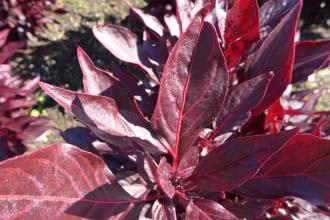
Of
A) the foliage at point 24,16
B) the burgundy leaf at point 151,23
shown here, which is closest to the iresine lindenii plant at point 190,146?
the burgundy leaf at point 151,23

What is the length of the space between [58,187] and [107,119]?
0.67 ft

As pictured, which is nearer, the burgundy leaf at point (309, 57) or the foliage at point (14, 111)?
the burgundy leaf at point (309, 57)

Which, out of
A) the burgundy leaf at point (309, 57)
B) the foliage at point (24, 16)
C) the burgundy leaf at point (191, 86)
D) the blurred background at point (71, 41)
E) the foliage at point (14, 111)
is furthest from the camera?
the foliage at point (24, 16)

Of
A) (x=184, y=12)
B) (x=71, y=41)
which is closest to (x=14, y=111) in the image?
(x=71, y=41)

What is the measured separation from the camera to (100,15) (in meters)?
4.30

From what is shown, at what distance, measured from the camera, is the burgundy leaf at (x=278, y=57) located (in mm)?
970

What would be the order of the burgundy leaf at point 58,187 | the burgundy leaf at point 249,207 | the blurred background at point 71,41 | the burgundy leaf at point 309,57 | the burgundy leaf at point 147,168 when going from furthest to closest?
the blurred background at point 71,41, the burgundy leaf at point 309,57, the burgundy leaf at point 249,207, the burgundy leaf at point 147,168, the burgundy leaf at point 58,187

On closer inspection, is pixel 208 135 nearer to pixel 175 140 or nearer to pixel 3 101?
pixel 175 140

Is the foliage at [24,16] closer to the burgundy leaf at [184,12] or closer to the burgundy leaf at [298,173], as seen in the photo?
the burgundy leaf at [184,12]

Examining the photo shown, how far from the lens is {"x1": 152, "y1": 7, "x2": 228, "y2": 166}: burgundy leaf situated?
780 mm

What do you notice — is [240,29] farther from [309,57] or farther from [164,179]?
[164,179]

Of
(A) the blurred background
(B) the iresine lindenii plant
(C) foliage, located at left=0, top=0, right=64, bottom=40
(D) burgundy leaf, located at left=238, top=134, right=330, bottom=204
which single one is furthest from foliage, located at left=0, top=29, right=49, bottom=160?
(D) burgundy leaf, located at left=238, top=134, right=330, bottom=204

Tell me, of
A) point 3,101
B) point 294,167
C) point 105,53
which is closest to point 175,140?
point 294,167

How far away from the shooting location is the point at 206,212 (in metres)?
0.88
